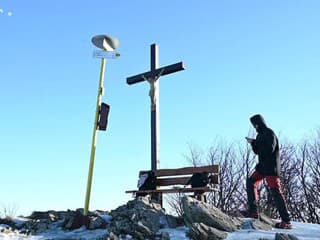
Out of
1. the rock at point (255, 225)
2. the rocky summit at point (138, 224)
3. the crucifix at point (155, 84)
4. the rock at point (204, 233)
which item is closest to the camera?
the rock at point (204, 233)

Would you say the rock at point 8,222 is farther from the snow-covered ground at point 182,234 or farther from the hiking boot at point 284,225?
the hiking boot at point 284,225

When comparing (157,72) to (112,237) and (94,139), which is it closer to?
(94,139)

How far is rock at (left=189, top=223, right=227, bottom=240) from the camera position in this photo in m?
6.30

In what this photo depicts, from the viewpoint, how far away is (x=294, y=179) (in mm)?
24594

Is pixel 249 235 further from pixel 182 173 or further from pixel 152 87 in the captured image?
pixel 152 87

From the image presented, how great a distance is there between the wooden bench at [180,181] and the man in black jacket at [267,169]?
3.09 ft

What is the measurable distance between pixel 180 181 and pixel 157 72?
11.2 ft

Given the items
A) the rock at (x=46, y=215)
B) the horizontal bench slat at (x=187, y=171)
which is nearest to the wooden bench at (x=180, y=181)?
the horizontal bench slat at (x=187, y=171)

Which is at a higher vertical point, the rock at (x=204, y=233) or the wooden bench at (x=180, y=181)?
the wooden bench at (x=180, y=181)

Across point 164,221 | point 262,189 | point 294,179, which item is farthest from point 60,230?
point 294,179

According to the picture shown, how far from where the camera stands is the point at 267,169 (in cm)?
750

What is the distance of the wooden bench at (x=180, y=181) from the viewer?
855 cm

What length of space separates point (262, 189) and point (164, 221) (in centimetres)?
1529

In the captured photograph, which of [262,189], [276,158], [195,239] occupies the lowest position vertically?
[195,239]
